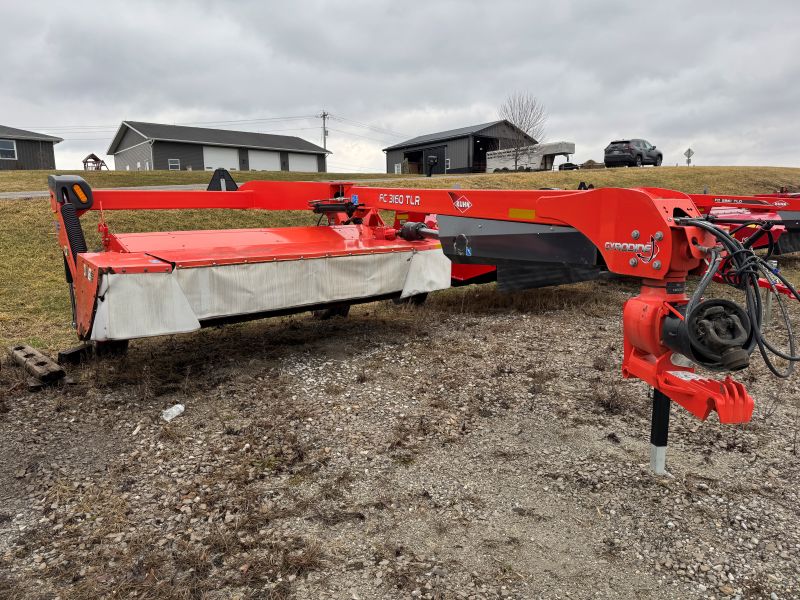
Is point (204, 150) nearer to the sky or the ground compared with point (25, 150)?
nearer to the sky

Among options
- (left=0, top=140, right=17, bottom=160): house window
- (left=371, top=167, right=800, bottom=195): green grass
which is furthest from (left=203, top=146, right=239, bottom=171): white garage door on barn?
(left=371, top=167, right=800, bottom=195): green grass

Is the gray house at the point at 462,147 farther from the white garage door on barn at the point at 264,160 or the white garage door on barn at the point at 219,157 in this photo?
the white garage door on barn at the point at 219,157

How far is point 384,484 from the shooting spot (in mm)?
2922

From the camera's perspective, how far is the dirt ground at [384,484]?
227 cm

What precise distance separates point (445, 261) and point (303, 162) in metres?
35.6

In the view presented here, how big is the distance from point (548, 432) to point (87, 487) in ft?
8.48

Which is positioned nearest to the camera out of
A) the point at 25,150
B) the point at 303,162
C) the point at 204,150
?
the point at 25,150

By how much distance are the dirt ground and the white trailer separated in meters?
27.2

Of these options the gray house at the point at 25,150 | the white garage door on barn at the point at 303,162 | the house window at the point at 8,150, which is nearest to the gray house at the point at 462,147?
the white garage door on barn at the point at 303,162

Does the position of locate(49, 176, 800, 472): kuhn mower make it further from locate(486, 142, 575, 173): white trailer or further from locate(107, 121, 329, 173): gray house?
locate(107, 121, 329, 173): gray house

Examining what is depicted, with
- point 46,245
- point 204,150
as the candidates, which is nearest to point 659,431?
point 46,245

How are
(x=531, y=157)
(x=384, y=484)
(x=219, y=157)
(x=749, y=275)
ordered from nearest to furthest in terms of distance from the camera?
(x=749, y=275) → (x=384, y=484) → (x=531, y=157) → (x=219, y=157)

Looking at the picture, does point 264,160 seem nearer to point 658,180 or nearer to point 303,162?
point 303,162

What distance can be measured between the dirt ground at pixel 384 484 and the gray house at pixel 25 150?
29542 millimetres
